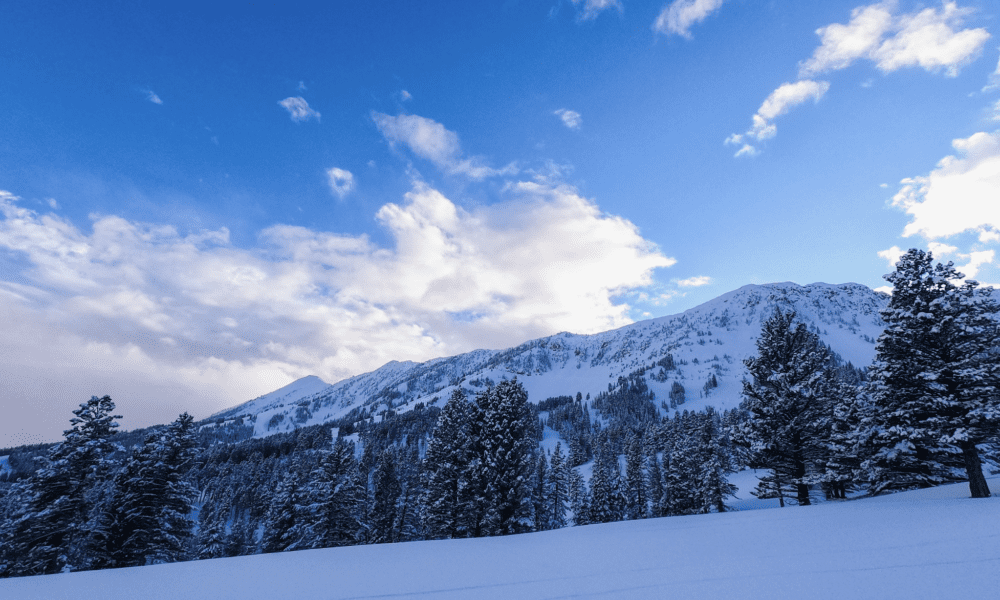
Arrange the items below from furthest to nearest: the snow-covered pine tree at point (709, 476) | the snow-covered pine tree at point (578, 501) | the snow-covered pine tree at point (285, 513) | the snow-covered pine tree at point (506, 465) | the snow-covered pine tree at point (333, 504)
→ the snow-covered pine tree at point (578, 501) < the snow-covered pine tree at point (709, 476) < the snow-covered pine tree at point (285, 513) < the snow-covered pine tree at point (333, 504) < the snow-covered pine tree at point (506, 465)

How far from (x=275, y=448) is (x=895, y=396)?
175 m

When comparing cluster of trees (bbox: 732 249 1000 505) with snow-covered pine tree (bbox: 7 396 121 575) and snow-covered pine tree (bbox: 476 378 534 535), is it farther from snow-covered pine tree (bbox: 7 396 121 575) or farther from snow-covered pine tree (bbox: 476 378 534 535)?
snow-covered pine tree (bbox: 7 396 121 575)

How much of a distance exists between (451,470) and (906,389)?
26975 mm

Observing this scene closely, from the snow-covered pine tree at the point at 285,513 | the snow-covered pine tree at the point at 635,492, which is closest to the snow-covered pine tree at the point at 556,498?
the snow-covered pine tree at the point at 635,492

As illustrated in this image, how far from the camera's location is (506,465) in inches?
1145

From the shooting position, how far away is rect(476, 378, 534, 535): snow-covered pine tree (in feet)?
93.2

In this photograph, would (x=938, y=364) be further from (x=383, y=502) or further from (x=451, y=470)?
(x=383, y=502)

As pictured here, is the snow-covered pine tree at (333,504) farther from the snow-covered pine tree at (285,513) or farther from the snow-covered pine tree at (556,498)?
the snow-covered pine tree at (556,498)

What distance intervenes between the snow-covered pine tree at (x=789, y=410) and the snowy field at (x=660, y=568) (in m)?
7.25

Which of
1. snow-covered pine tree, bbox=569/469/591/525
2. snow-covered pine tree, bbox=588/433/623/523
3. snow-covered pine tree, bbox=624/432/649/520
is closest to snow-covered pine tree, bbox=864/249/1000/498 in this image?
snow-covered pine tree, bbox=588/433/623/523

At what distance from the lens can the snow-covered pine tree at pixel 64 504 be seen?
22234 millimetres

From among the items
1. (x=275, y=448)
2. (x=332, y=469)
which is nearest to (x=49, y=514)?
(x=332, y=469)

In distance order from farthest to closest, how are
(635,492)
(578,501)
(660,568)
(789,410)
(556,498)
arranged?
(578,501)
(556,498)
(635,492)
(789,410)
(660,568)

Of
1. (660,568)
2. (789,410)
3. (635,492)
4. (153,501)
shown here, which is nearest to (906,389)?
(789,410)
